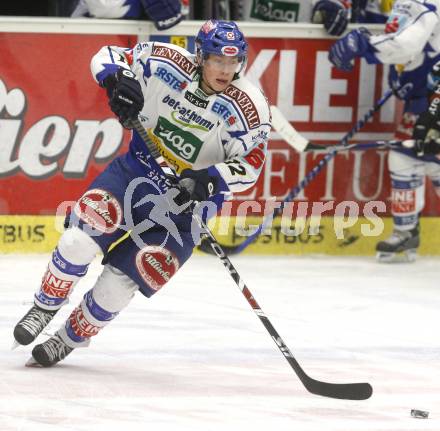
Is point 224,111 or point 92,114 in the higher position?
point 224,111

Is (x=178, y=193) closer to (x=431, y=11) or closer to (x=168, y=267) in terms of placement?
(x=168, y=267)

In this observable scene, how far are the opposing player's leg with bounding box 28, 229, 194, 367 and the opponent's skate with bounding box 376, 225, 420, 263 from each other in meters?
2.47

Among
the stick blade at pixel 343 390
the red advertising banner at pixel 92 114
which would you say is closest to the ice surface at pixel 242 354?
the stick blade at pixel 343 390

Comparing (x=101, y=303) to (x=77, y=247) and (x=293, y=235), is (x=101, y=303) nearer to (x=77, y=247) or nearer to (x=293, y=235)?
(x=77, y=247)

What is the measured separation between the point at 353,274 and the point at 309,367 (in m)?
1.85

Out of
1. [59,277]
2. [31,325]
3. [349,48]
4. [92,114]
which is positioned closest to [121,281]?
[59,277]

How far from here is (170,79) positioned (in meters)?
4.29

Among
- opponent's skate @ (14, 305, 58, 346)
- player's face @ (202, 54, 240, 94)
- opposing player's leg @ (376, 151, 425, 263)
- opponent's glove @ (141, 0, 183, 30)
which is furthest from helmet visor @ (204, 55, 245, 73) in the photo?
opposing player's leg @ (376, 151, 425, 263)

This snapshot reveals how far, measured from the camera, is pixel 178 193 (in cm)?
410

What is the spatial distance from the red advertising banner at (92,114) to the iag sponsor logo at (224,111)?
6.67 feet

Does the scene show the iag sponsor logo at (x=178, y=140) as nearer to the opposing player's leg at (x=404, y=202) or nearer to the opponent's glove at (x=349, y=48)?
the opponent's glove at (x=349, y=48)

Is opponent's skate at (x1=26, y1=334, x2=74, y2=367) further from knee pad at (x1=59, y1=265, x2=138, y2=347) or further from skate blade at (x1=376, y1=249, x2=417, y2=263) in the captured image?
skate blade at (x1=376, y1=249, x2=417, y2=263)

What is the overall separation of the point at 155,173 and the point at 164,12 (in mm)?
2039

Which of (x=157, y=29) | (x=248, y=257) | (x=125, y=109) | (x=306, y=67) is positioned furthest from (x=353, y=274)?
(x=125, y=109)
